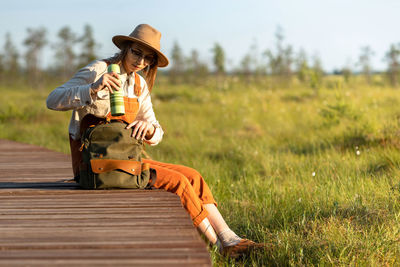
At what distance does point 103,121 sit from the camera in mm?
3293

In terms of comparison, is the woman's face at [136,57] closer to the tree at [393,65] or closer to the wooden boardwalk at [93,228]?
the wooden boardwalk at [93,228]

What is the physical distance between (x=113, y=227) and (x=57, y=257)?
494 mm

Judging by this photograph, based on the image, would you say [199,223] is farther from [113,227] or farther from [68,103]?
[68,103]

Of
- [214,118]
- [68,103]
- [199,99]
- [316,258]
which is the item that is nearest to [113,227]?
[68,103]

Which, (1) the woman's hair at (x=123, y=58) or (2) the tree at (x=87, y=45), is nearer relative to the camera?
(1) the woman's hair at (x=123, y=58)

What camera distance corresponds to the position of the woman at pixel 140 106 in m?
3.14

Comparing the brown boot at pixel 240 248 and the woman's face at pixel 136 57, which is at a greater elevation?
the woman's face at pixel 136 57

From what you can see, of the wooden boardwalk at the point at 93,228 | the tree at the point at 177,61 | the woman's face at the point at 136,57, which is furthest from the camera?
the tree at the point at 177,61

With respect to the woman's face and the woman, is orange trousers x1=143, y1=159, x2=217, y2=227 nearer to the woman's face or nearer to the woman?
the woman

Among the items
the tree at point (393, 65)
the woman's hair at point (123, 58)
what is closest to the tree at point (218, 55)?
the tree at point (393, 65)

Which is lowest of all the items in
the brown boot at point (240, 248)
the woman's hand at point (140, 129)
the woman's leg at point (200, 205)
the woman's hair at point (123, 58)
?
the brown boot at point (240, 248)

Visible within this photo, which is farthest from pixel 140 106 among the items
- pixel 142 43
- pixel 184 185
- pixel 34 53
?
pixel 34 53

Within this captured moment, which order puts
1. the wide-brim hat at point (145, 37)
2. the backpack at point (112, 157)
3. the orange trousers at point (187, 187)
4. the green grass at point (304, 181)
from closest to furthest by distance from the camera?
the green grass at point (304, 181)
the backpack at point (112, 157)
the orange trousers at point (187, 187)
the wide-brim hat at point (145, 37)

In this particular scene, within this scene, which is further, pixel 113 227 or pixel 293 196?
pixel 293 196
